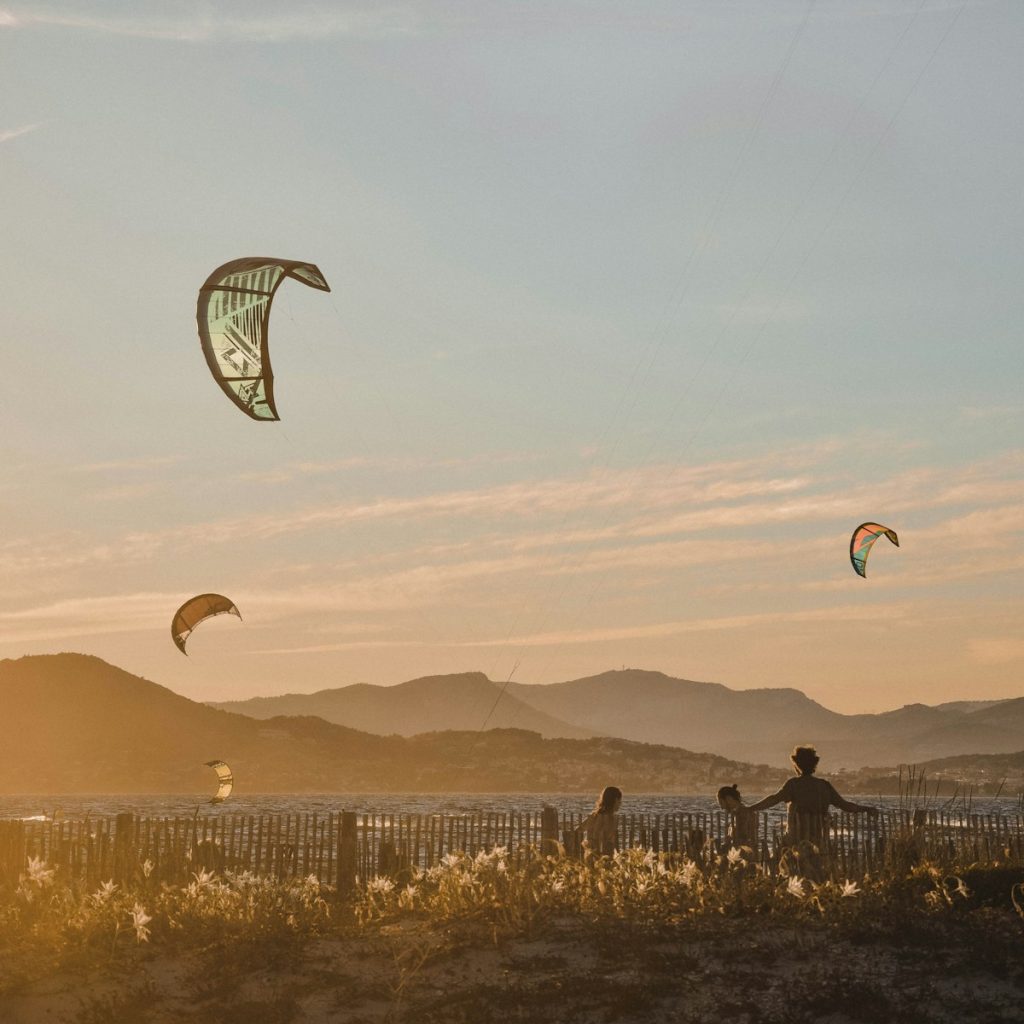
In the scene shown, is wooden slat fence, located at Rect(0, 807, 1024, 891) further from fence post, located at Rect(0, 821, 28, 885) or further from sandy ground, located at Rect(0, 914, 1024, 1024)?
sandy ground, located at Rect(0, 914, 1024, 1024)

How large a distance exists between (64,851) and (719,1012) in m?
14.6

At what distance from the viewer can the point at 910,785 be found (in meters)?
14.6

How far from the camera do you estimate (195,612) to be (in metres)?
27.3

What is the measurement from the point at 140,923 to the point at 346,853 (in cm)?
912

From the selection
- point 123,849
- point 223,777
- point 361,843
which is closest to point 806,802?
point 361,843

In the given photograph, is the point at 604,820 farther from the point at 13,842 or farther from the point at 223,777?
the point at 223,777

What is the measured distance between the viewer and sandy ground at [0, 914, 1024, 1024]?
957 centimetres

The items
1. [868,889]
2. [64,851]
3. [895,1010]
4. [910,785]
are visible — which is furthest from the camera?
[64,851]

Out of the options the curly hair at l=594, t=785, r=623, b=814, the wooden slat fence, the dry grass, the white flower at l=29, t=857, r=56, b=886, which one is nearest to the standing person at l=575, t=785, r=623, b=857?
the curly hair at l=594, t=785, r=623, b=814

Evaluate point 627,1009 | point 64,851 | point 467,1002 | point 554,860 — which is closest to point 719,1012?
point 627,1009

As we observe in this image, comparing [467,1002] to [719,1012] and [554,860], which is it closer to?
[719,1012]

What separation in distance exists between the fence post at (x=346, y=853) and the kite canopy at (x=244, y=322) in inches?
275

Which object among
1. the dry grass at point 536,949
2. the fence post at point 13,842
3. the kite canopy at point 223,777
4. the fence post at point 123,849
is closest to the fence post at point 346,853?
the fence post at point 123,849

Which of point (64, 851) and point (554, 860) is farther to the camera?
point (64, 851)
